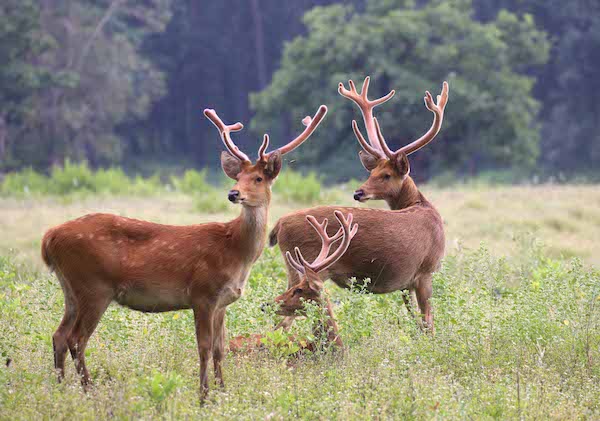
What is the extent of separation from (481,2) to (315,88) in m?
16.3

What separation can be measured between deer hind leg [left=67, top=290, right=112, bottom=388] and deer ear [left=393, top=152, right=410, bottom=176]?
2.77 m

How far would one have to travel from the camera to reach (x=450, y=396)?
561 cm

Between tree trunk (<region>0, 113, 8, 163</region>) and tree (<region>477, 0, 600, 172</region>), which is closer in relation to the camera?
tree trunk (<region>0, 113, 8, 163</region>)

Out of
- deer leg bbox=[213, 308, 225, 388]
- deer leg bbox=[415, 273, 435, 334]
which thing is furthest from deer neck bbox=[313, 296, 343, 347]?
deer leg bbox=[415, 273, 435, 334]

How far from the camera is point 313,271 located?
6.30 meters

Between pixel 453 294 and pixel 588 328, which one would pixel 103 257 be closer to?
pixel 453 294

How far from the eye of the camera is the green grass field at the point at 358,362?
209 inches

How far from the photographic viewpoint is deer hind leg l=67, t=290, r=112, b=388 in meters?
5.77

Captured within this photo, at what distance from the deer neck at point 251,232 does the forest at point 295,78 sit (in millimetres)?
A: 21735

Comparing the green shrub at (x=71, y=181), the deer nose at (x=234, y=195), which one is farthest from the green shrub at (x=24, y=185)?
the deer nose at (x=234, y=195)

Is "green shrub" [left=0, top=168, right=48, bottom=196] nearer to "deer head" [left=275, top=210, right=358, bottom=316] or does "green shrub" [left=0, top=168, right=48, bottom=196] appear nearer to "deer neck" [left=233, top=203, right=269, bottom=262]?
"deer head" [left=275, top=210, right=358, bottom=316]

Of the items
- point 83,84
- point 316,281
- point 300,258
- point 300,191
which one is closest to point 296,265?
point 300,258

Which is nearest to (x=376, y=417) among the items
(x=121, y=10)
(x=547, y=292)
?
(x=547, y=292)

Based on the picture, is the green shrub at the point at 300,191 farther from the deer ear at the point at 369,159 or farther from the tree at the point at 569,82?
the tree at the point at 569,82
